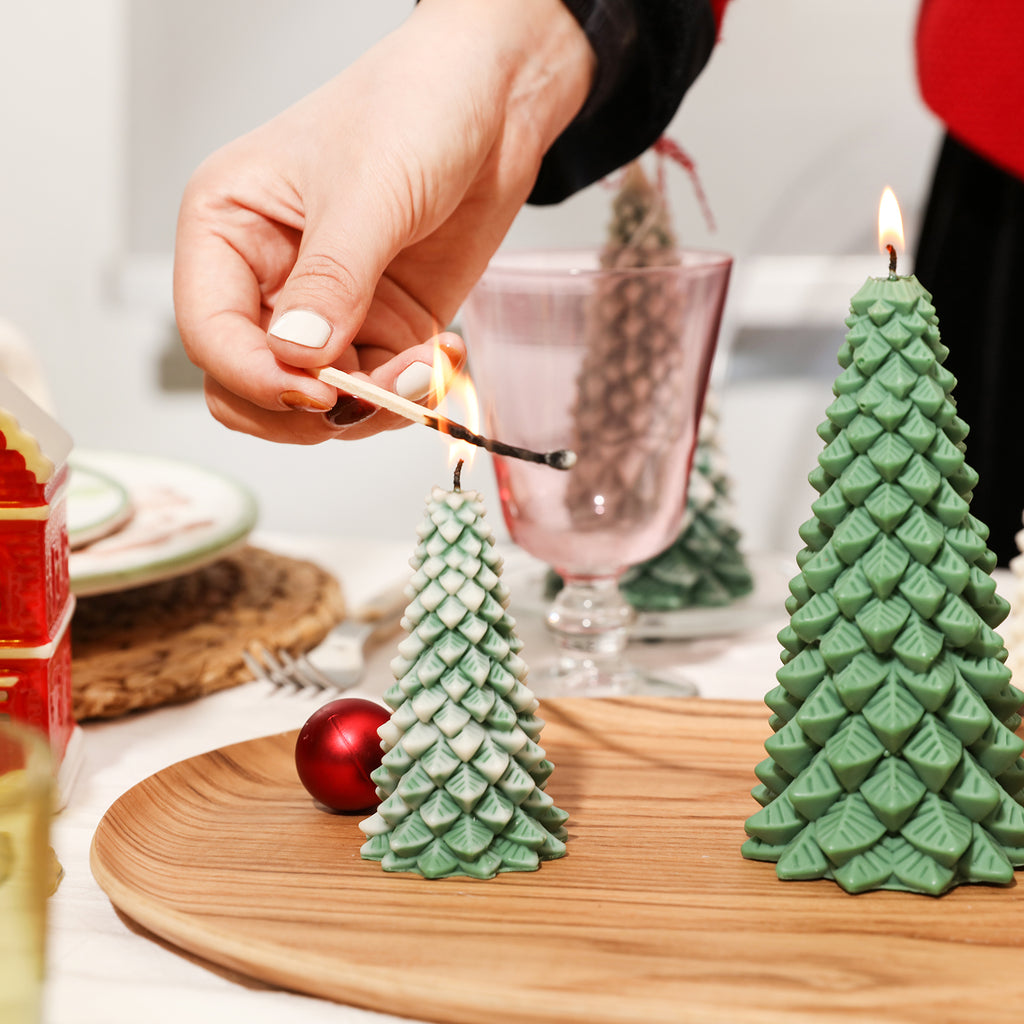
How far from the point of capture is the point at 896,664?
57cm

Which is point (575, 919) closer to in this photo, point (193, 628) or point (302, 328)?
point (302, 328)

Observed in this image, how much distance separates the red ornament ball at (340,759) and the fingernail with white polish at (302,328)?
0.21m

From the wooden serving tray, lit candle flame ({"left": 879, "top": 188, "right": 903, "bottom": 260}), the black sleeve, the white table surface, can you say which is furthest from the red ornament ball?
the black sleeve

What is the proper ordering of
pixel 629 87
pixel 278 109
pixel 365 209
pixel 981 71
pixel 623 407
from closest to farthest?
1. pixel 365 209
2. pixel 623 407
3. pixel 629 87
4. pixel 981 71
5. pixel 278 109

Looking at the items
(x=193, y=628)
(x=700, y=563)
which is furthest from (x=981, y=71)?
(x=193, y=628)

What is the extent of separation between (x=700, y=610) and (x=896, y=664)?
499 mm

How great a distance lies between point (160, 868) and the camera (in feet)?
1.85

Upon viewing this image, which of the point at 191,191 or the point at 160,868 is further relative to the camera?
the point at 191,191

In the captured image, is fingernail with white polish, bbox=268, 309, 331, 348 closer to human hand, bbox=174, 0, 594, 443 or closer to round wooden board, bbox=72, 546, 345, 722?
human hand, bbox=174, 0, 594, 443

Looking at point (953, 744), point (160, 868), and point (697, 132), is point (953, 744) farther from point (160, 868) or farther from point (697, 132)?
point (697, 132)

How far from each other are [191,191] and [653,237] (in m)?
0.42

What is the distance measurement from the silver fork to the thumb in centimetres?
25

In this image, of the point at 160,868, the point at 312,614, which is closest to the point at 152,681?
the point at 312,614

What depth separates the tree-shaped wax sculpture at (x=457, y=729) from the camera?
570 millimetres
